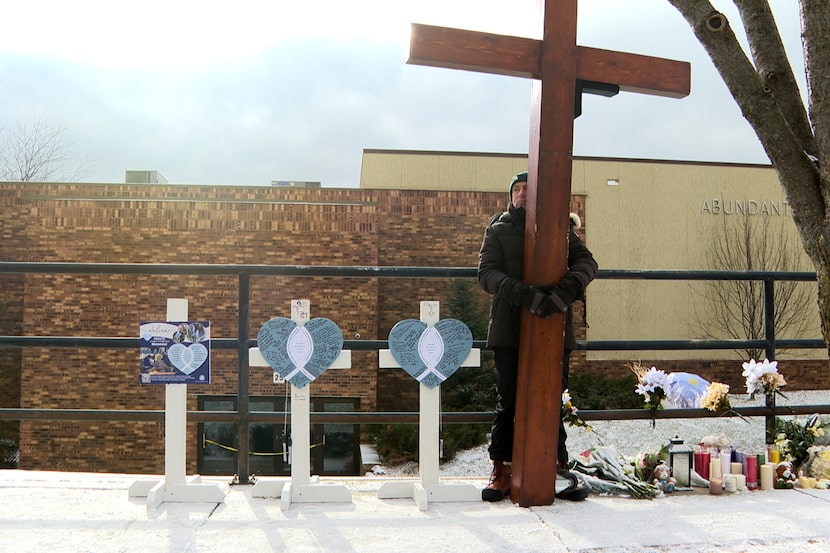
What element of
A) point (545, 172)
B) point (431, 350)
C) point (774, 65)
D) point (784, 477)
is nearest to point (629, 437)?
point (784, 477)

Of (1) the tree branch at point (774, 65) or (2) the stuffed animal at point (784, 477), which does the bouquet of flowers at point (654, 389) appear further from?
(1) the tree branch at point (774, 65)

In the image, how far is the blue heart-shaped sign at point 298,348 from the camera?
11.7ft

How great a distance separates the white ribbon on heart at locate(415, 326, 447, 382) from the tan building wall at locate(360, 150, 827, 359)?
1939 centimetres

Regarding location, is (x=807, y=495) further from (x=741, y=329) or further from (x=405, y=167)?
(x=741, y=329)

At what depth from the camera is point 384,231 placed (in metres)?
21.8

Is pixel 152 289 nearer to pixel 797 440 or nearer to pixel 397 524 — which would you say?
pixel 397 524

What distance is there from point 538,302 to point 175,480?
6.40 ft

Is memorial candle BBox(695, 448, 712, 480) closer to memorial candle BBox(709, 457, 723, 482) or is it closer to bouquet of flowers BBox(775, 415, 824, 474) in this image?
memorial candle BBox(709, 457, 723, 482)

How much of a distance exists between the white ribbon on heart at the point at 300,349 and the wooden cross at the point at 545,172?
1066 mm

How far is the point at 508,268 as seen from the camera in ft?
11.7

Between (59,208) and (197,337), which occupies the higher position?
(59,208)

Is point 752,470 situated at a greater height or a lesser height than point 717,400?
lesser

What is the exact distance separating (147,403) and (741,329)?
19.2m

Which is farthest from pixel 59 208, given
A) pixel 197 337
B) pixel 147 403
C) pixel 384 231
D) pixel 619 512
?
pixel 619 512
